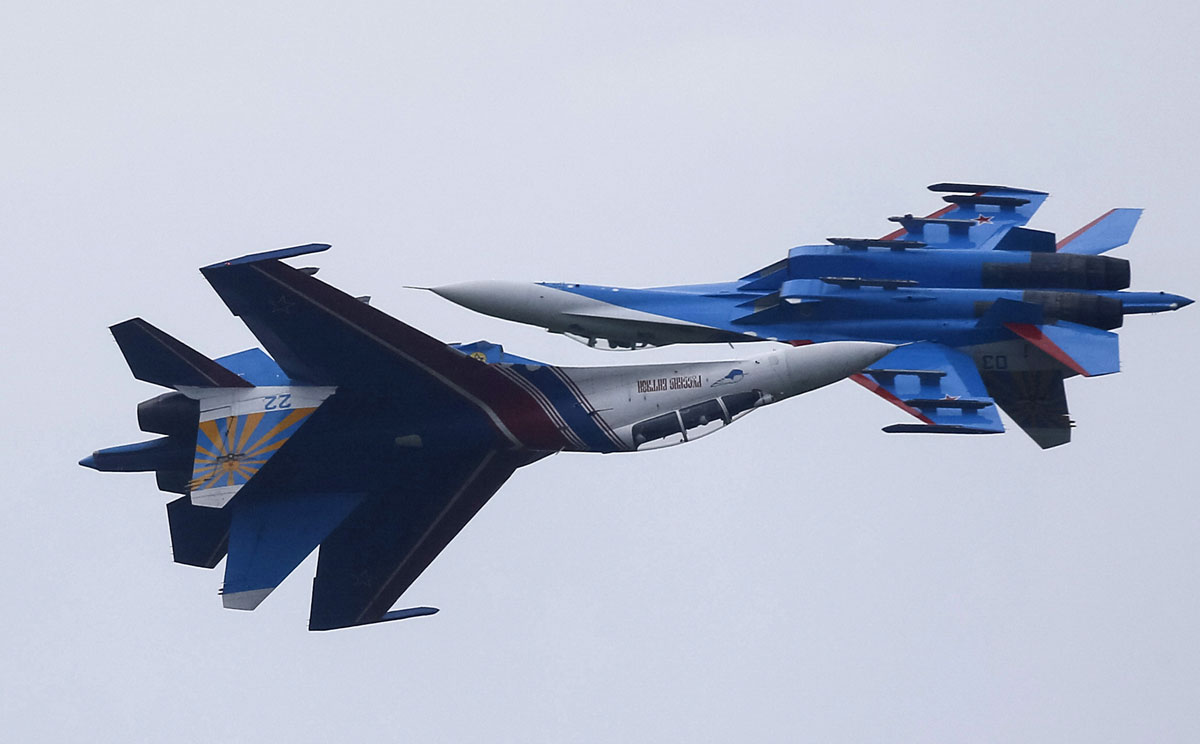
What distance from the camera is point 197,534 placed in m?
39.8

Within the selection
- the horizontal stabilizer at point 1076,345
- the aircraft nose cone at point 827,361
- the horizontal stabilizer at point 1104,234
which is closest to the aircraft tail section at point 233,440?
the aircraft nose cone at point 827,361

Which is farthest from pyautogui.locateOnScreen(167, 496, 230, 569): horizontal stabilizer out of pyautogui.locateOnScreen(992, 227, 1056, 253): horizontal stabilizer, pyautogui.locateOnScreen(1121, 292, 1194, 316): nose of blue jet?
pyautogui.locateOnScreen(1121, 292, 1194, 316): nose of blue jet

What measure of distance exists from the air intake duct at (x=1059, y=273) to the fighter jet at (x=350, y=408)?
3703mm

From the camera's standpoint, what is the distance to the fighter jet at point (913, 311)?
39.5 metres

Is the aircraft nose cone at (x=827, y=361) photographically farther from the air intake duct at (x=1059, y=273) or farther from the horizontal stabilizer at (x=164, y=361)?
the horizontal stabilizer at (x=164, y=361)

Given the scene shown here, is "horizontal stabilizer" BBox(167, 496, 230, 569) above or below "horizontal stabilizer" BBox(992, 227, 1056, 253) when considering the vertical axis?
below

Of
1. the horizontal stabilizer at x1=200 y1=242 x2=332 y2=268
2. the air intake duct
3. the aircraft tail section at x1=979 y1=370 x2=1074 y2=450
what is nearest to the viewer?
the horizontal stabilizer at x1=200 y1=242 x2=332 y2=268

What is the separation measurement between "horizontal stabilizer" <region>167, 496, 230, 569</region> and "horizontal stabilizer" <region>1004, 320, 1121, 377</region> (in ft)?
46.3

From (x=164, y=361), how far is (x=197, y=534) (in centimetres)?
369

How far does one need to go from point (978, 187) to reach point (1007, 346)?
3.91m

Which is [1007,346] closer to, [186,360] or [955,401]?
[955,401]

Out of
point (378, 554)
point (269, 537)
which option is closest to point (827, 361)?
point (378, 554)

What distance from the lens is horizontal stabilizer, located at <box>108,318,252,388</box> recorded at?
3750cm

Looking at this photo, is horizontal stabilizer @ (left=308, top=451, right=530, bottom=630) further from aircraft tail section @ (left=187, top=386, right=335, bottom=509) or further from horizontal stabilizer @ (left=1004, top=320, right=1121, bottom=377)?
horizontal stabilizer @ (left=1004, top=320, right=1121, bottom=377)
